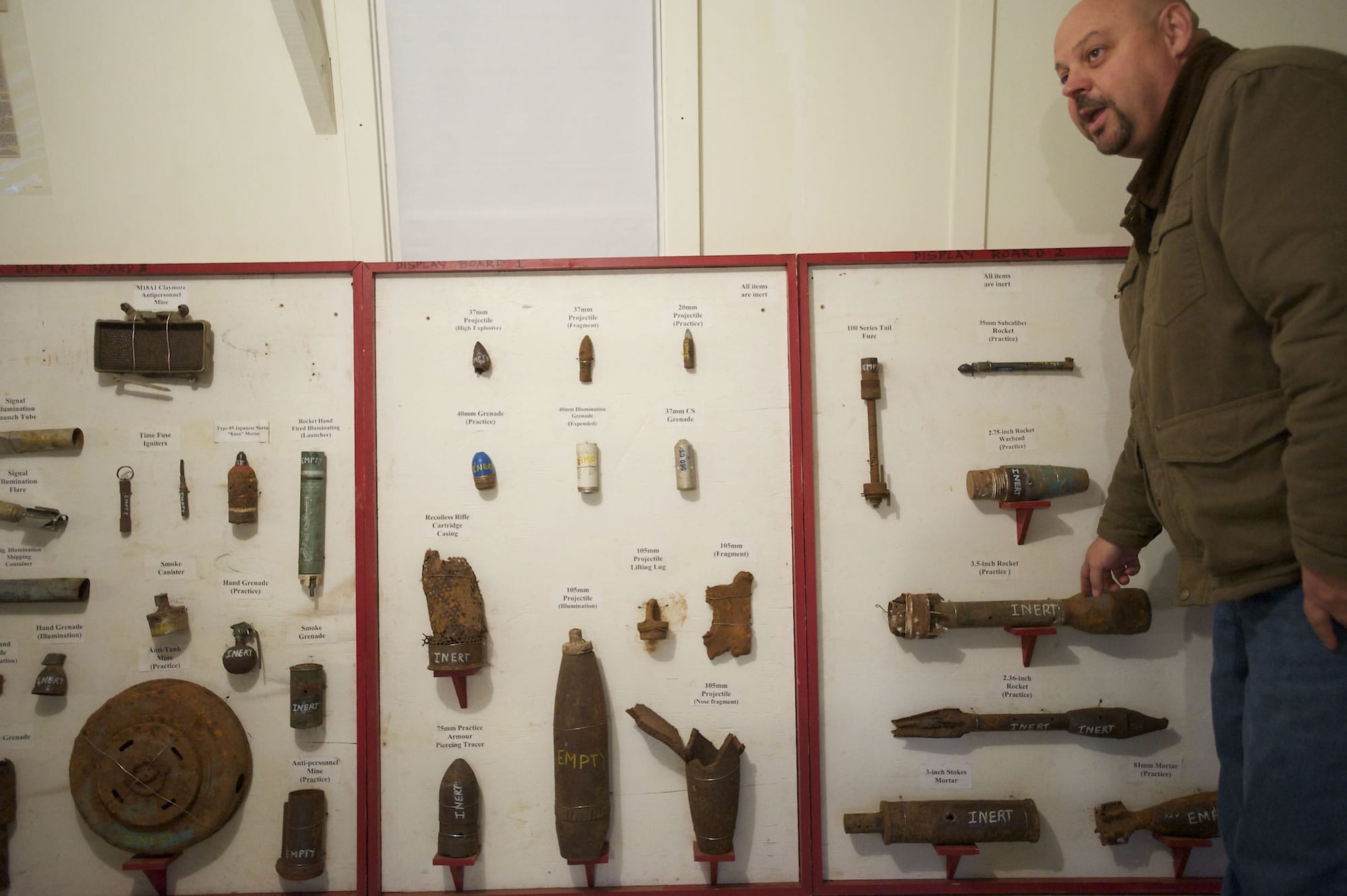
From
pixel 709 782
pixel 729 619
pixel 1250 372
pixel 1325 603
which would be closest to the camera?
pixel 1325 603

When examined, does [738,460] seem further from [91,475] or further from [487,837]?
[91,475]

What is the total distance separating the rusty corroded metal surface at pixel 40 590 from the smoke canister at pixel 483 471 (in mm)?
1346

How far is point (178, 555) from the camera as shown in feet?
7.70

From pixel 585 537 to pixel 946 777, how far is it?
1.45m

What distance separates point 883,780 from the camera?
234cm

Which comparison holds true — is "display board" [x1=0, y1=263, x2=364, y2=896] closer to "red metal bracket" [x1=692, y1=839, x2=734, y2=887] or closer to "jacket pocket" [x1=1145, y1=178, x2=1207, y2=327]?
"red metal bracket" [x1=692, y1=839, x2=734, y2=887]

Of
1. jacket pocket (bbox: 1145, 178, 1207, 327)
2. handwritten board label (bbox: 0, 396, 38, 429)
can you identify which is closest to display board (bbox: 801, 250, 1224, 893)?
jacket pocket (bbox: 1145, 178, 1207, 327)

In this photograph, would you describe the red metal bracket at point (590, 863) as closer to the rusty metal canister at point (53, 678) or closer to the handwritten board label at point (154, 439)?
the rusty metal canister at point (53, 678)

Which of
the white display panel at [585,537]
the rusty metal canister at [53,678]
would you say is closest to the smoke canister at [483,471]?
the white display panel at [585,537]

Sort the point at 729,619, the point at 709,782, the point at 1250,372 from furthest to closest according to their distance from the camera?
the point at 729,619 < the point at 709,782 < the point at 1250,372

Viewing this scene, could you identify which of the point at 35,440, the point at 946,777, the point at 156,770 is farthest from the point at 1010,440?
the point at 35,440

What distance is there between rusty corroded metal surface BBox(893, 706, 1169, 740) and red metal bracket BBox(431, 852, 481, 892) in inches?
56.6

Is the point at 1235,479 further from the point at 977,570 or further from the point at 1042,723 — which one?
the point at 1042,723

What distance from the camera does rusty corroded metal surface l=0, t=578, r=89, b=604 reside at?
89.8 inches
